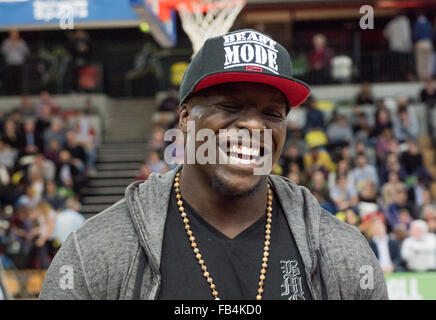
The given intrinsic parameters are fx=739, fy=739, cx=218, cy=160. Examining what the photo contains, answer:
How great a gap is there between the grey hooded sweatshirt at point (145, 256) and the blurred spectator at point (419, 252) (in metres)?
7.40

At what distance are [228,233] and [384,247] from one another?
7.50 m

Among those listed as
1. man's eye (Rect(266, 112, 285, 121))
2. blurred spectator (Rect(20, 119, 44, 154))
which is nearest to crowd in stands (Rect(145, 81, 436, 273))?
blurred spectator (Rect(20, 119, 44, 154))

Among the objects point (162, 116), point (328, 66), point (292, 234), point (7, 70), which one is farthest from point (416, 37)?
point (292, 234)

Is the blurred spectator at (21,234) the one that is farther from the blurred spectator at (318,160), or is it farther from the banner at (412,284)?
the banner at (412,284)

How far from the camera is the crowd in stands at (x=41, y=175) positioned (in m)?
10.9

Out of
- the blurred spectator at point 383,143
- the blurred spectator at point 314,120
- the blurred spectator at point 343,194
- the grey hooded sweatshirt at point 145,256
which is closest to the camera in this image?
the grey hooded sweatshirt at point 145,256

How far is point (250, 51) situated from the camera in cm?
241

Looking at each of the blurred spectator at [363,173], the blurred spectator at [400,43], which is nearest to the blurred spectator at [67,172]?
the blurred spectator at [363,173]

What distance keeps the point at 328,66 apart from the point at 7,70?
7.67m

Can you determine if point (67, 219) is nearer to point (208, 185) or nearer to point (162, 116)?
point (162, 116)

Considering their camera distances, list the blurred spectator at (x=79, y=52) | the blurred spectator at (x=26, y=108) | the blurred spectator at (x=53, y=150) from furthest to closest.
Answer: the blurred spectator at (x=79, y=52)
the blurred spectator at (x=26, y=108)
the blurred spectator at (x=53, y=150)

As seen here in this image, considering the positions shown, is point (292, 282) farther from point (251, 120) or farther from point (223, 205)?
point (251, 120)

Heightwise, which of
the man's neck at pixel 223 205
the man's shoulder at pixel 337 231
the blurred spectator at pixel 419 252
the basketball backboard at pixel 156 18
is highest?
the basketball backboard at pixel 156 18

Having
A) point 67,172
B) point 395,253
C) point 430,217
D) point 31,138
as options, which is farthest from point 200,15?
point 31,138
